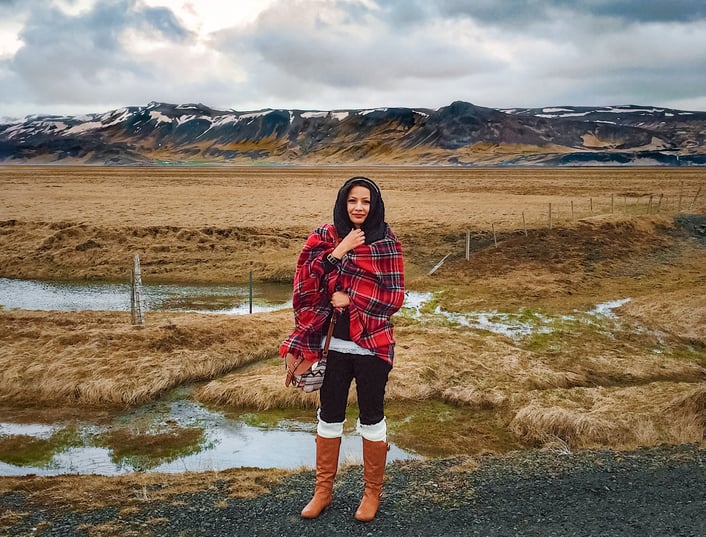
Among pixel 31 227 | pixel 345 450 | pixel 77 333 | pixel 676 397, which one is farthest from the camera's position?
pixel 31 227

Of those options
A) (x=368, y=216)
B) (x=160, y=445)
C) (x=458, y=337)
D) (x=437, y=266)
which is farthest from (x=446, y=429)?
(x=437, y=266)

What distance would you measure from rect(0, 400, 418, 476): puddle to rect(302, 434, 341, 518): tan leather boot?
332 cm

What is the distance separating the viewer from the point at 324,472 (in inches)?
231

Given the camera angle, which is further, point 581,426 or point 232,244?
point 232,244

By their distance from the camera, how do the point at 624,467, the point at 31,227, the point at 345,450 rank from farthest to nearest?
the point at 31,227 < the point at 345,450 < the point at 624,467

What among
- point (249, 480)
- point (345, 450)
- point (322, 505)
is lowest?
point (345, 450)

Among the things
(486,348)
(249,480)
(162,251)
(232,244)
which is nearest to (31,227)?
(162,251)

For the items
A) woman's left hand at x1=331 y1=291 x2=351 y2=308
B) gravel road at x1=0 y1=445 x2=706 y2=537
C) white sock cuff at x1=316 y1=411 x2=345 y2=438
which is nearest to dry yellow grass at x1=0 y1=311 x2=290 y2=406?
gravel road at x1=0 y1=445 x2=706 y2=537

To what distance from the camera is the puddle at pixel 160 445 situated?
9922 mm

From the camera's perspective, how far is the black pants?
542 centimetres

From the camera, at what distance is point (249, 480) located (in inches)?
291

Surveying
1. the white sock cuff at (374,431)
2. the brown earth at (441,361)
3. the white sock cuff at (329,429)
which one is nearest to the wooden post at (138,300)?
the brown earth at (441,361)

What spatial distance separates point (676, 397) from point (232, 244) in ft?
83.0

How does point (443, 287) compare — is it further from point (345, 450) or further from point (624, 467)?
point (624, 467)
